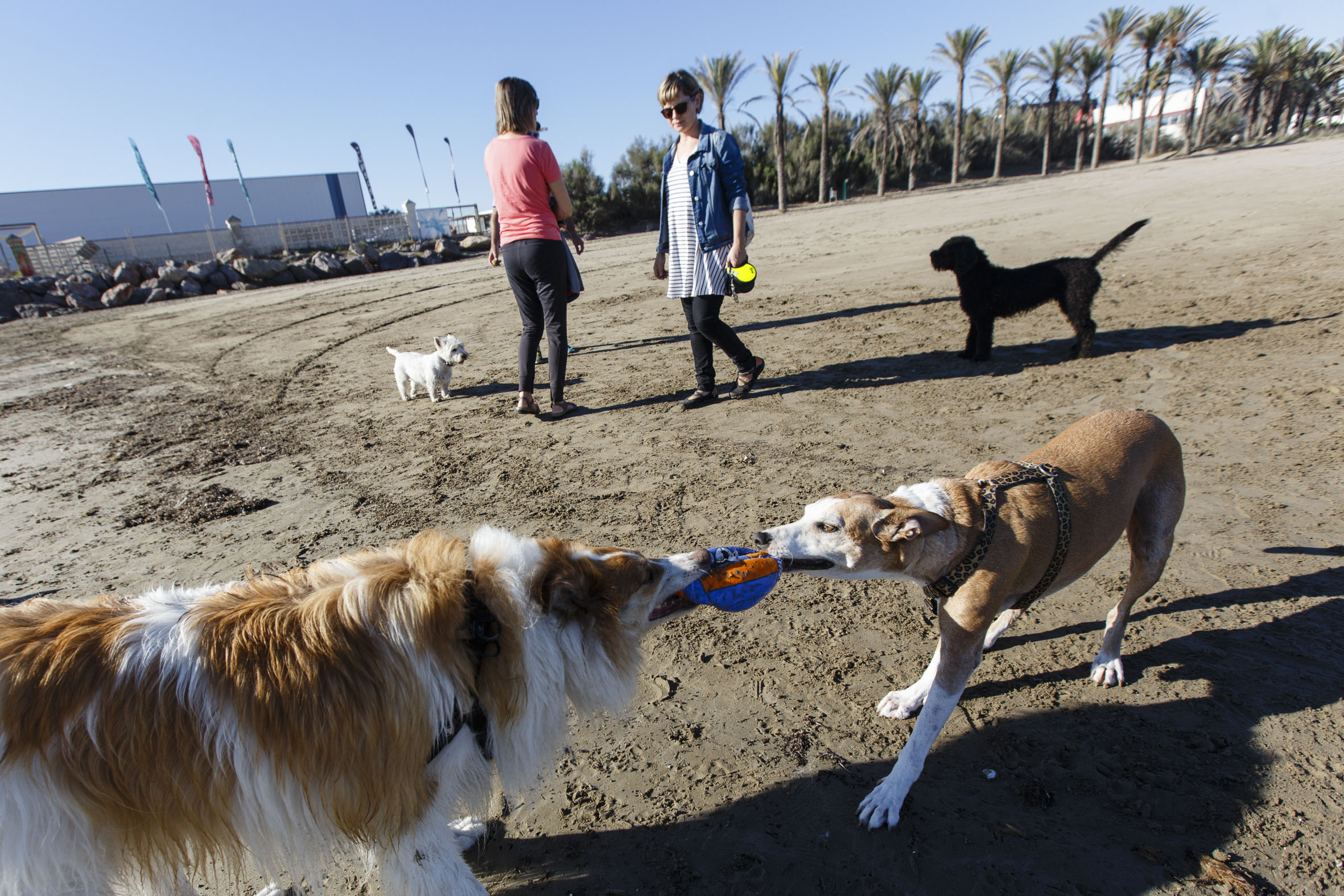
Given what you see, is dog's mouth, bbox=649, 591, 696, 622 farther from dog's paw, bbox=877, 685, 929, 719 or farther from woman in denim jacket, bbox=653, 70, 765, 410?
woman in denim jacket, bbox=653, 70, 765, 410

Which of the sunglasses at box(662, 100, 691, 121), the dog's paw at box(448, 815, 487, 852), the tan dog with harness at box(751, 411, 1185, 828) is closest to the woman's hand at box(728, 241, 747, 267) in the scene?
the sunglasses at box(662, 100, 691, 121)

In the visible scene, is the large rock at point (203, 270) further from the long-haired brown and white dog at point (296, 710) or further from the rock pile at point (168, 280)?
the long-haired brown and white dog at point (296, 710)

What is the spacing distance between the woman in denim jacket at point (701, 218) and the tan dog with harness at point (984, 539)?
11.4 ft

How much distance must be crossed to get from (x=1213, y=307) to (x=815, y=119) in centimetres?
4130

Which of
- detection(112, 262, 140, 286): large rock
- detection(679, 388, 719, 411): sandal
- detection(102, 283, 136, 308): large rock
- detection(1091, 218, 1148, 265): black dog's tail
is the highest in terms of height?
detection(112, 262, 140, 286): large rock

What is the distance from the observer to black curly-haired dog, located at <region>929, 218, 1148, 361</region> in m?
6.62

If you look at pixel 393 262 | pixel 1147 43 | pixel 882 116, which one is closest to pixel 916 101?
pixel 882 116

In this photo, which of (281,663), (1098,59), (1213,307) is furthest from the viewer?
(1098,59)

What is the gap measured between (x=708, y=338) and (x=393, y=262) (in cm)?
2431

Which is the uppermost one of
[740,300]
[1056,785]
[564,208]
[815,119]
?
[815,119]

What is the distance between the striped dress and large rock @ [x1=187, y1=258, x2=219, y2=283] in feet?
78.4

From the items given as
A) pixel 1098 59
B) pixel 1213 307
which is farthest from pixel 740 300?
pixel 1098 59

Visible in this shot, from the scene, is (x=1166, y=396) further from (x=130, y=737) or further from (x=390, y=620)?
(x=130, y=737)

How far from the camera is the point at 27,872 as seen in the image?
1466 mm
